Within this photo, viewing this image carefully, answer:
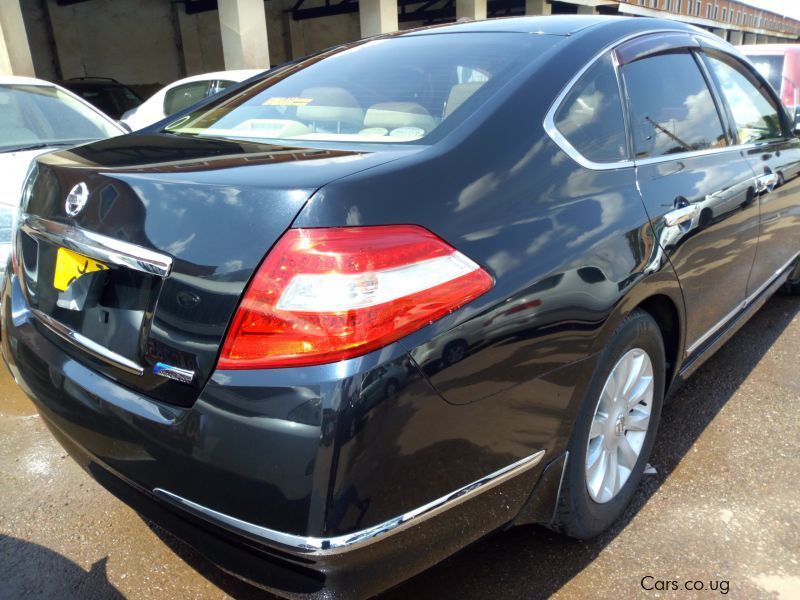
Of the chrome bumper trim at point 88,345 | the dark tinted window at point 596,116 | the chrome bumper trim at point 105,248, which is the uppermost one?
the dark tinted window at point 596,116

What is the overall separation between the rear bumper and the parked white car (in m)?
2.71

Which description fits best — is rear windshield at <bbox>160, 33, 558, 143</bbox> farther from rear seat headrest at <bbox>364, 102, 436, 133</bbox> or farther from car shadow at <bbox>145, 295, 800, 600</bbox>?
car shadow at <bbox>145, 295, 800, 600</bbox>

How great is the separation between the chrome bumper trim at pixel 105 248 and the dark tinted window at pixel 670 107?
60.0 inches

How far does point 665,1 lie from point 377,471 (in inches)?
1662

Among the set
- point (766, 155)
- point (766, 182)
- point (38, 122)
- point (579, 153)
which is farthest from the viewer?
point (38, 122)

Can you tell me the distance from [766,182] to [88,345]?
282 cm

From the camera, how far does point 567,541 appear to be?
6.86 ft

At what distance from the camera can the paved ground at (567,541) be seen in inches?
75.9

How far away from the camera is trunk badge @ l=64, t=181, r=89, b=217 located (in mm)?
1633

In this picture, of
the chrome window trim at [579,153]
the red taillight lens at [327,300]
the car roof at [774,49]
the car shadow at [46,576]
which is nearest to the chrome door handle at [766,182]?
the chrome window trim at [579,153]

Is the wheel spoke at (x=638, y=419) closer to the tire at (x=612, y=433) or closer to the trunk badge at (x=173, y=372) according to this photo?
the tire at (x=612, y=433)

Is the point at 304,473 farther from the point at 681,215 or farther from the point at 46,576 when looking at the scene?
the point at 681,215

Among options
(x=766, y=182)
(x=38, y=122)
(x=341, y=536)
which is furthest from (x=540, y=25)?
(x=38, y=122)

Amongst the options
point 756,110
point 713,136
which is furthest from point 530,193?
point 756,110
